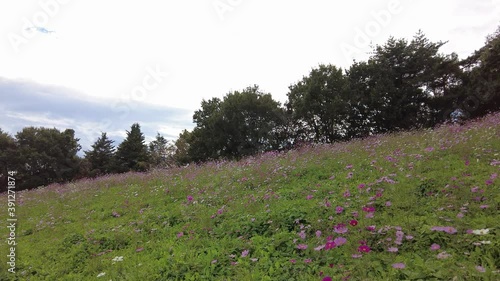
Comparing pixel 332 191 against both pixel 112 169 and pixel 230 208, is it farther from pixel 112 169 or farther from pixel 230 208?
pixel 112 169

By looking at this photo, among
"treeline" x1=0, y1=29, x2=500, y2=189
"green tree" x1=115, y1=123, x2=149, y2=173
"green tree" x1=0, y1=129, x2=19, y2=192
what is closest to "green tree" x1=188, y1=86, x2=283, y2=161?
"treeline" x1=0, y1=29, x2=500, y2=189

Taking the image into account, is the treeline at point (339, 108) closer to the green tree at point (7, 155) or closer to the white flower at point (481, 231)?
the green tree at point (7, 155)

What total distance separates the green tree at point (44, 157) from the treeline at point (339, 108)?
101 millimetres

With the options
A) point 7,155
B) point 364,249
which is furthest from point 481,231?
point 7,155

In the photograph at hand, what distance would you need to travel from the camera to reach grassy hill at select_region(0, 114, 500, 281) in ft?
9.30

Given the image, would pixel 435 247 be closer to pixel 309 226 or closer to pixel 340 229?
pixel 340 229

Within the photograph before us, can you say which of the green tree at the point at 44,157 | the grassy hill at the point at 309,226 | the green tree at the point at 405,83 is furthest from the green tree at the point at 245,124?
the grassy hill at the point at 309,226

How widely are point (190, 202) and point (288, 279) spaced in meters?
4.28

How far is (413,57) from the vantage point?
2361cm

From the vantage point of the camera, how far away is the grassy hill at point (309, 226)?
9.30 feet

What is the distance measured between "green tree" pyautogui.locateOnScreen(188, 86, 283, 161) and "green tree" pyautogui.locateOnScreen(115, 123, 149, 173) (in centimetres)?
1550

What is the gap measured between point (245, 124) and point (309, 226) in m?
26.2

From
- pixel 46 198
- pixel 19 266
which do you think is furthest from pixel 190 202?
pixel 46 198

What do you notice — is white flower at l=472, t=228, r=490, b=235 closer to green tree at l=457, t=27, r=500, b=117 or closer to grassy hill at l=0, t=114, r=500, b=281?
grassy hill at l=0, t=114, r=500, b=281
